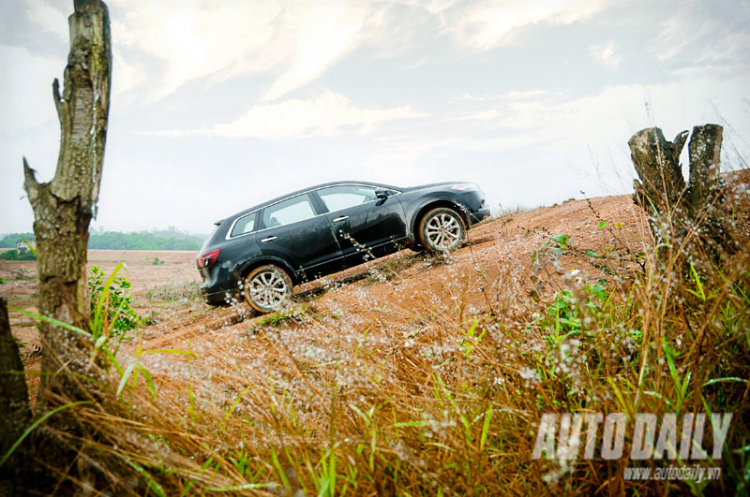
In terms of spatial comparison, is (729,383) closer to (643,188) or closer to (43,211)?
(643,188)

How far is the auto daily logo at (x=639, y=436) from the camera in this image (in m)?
1.35

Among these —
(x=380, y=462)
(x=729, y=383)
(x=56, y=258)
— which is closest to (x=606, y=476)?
A: (x=729, y=383)

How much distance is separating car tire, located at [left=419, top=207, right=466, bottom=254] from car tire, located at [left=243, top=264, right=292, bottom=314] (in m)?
2.42

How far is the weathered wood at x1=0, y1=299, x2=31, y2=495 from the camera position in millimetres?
1433

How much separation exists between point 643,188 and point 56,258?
11.8 feet

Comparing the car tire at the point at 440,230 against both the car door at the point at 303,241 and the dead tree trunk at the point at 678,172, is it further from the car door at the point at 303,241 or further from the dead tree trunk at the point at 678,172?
the dead tree trunk at the point at 678,172

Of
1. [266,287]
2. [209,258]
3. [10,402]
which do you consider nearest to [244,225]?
[209,258]

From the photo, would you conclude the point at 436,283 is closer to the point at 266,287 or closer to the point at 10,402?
the point at 266,287

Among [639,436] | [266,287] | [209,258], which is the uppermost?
[209,258]

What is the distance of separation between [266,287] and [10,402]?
4541 mm

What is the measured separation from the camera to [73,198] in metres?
1.63

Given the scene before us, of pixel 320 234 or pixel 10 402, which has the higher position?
pixel 320 234

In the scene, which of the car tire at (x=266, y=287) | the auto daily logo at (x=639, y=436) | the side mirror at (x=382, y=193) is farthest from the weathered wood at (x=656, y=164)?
the car tire at (x=266, y=287)

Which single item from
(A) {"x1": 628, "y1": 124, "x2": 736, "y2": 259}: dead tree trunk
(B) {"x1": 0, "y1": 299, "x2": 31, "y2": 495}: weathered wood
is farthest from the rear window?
(A) {"x1": 628, "y1": 124, "x2": 736, "y2": 259}: dead tree trunk
